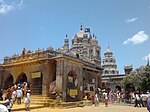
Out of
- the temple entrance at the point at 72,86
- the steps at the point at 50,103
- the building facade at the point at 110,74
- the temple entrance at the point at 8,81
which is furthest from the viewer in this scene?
the building facade at the point at 110,74

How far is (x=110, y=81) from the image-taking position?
49.3 meters

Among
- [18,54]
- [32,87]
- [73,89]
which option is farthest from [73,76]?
[18,54]

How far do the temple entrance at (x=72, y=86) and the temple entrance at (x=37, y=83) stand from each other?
3254 millimetres

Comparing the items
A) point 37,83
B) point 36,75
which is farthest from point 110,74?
point 36,75

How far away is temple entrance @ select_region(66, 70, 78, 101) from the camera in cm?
2031

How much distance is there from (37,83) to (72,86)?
413 centimetres

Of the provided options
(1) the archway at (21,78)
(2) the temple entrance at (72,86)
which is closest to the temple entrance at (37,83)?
(1) the archway at (21,78)

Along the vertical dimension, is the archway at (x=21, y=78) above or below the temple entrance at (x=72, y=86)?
above

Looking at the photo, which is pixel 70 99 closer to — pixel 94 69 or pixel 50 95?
pixel 50 95

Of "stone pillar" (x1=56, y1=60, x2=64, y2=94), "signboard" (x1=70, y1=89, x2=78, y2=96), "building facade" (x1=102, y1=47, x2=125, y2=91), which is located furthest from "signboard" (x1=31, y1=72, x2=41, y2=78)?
"building facade" (x1=102, y1=47, x2=125, y2=91)

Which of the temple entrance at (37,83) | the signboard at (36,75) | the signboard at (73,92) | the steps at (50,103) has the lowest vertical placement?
the steps at (50,103)

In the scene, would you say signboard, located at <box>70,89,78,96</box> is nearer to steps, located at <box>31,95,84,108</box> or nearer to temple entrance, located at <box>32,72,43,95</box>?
steps, located at <box>31,95,84,108</box>

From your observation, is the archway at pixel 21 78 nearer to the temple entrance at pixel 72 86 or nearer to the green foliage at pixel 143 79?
the temple entrance at pixel 72 86

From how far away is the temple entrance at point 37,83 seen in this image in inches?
829
